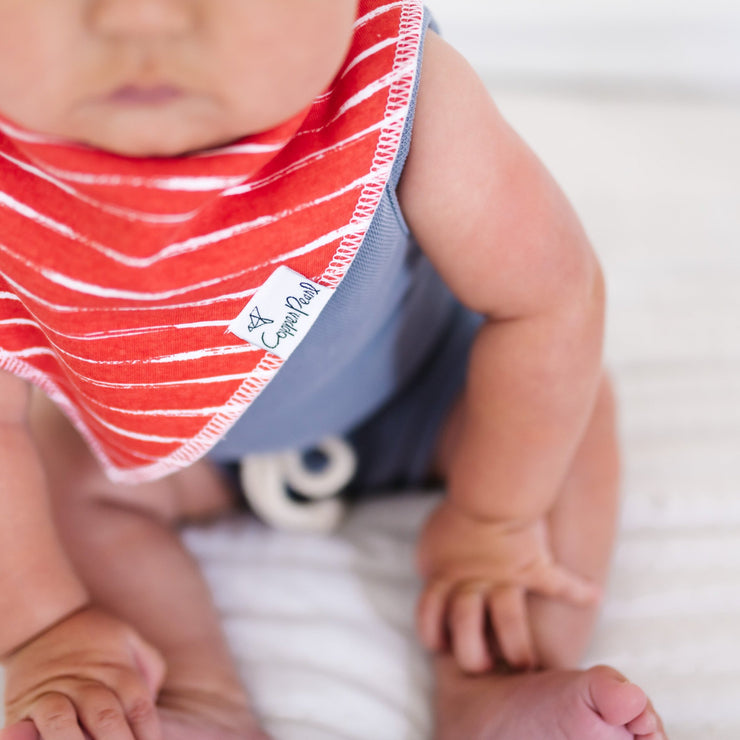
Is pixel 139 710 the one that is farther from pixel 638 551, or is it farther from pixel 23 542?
pixel 638 551

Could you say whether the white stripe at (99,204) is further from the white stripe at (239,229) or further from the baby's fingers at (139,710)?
the baby's fingers at (139,710)

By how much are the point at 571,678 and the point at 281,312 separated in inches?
10.3

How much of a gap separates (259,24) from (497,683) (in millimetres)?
416

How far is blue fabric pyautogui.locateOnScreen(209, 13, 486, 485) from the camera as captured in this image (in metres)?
0.48

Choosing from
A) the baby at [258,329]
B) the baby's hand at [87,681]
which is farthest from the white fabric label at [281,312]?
the baby's hand at [87,681]

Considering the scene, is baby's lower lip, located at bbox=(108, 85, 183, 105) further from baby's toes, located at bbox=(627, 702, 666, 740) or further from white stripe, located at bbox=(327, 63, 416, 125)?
baby's toes, located at bbox=(627, 702, 666, 740)

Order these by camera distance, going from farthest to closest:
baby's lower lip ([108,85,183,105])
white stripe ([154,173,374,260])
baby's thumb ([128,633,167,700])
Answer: baby's thumb ([128,633,167,700]) → white stripe ([154,173,374,260]) → baby's lower lip ([108,85,183,105])

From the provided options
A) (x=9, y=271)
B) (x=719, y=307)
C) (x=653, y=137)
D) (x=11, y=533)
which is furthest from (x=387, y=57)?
(x=653, y=137)

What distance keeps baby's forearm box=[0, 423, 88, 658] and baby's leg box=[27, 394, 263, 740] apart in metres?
0.06

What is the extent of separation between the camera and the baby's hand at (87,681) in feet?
1.57

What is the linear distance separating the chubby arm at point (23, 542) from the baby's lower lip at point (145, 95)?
0.76 feet

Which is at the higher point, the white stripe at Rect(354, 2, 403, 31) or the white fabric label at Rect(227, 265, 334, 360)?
the white stripe at Rect(354, 2, 403, 31)

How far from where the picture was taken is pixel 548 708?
481 mm

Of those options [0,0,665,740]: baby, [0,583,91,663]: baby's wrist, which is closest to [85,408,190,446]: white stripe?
[0,0,665,740]: baby
